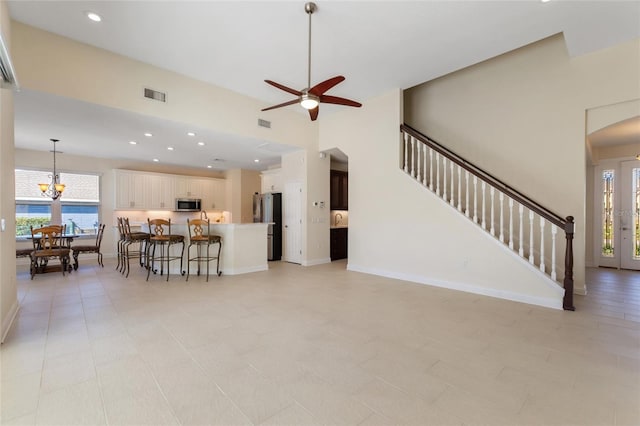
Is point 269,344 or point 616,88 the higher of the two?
point 616,88

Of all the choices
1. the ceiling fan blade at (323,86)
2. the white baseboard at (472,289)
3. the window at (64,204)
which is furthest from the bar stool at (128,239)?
the ceiling fan blade at (323,86)

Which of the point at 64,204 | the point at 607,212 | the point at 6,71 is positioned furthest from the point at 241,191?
the point at 607,212

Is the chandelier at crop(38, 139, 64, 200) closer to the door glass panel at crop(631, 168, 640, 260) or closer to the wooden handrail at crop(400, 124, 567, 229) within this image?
the wooden handrail at crop(400, 124, 567, 229)

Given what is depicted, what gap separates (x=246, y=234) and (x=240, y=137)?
1.99 metres

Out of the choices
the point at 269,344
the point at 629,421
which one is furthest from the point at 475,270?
the point at 269,344

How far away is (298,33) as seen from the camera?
3.82 metres

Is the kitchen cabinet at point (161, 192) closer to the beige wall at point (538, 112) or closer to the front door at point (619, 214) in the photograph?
the beige wall at point (538, 112)

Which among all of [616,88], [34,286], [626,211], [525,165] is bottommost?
[34,286]

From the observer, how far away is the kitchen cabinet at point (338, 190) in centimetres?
795

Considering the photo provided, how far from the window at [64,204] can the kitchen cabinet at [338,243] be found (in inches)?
271

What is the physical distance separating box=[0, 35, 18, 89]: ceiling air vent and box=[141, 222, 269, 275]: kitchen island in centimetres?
368

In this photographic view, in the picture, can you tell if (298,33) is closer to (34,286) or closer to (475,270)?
(475,270)

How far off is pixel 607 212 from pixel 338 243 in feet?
20.8

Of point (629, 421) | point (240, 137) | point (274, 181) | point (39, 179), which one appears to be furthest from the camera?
point (274, 181)
